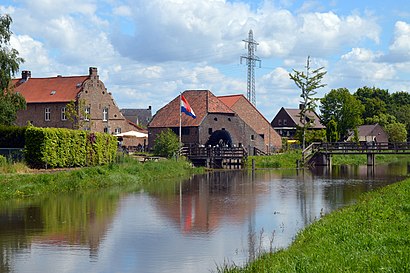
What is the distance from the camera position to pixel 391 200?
20.3 meters

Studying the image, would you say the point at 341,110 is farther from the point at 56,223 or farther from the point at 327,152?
the point at 56,223

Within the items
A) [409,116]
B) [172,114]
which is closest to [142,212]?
[172,114]

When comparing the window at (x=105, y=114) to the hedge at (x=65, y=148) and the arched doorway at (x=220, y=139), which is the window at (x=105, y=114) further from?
the hedge at (x=65, y=148)

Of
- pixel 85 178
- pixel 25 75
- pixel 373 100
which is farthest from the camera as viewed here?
pixel 373 100

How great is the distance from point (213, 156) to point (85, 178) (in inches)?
957

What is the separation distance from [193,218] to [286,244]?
22.7ft

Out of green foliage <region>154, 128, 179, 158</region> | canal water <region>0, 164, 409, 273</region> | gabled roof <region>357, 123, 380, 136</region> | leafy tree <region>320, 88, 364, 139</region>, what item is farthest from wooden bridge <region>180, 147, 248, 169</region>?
gabled roof <region>357, 123, 380, 136</region>

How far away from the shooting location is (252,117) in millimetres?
71562

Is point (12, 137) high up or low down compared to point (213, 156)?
up

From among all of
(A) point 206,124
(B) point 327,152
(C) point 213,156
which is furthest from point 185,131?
(B) point 327,152

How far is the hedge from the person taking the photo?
34.0m

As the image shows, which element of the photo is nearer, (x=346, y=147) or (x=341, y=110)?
(x=346, y=147)

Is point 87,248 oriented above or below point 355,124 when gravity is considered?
below

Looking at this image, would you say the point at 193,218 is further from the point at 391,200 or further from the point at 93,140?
the point at 93,140
